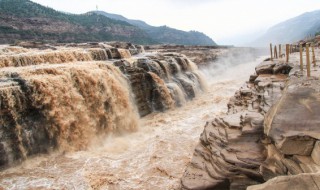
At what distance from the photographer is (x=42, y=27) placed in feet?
225

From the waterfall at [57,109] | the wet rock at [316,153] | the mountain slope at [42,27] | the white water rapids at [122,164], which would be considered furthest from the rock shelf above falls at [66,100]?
the mountain slope at [42,27]

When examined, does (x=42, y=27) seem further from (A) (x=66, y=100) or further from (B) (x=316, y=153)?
(B) (x=316, y=153)

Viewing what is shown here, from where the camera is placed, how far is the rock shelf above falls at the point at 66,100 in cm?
1076

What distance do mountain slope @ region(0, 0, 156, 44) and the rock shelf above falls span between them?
43.8 m

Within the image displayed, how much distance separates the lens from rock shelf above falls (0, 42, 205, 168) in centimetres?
1076

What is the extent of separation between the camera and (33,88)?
11.4 m

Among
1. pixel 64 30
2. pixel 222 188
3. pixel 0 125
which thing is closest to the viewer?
pixel 222 188

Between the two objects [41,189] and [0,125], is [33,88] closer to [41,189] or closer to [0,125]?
[0,125]

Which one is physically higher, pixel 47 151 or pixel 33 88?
pixel 33 88

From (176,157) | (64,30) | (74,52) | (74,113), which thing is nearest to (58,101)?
(74,113)

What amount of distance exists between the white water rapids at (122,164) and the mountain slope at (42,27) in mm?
48127

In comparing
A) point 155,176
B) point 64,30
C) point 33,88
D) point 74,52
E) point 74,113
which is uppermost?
point 64,30

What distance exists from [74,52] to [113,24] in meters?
88.5

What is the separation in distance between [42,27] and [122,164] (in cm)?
6693
